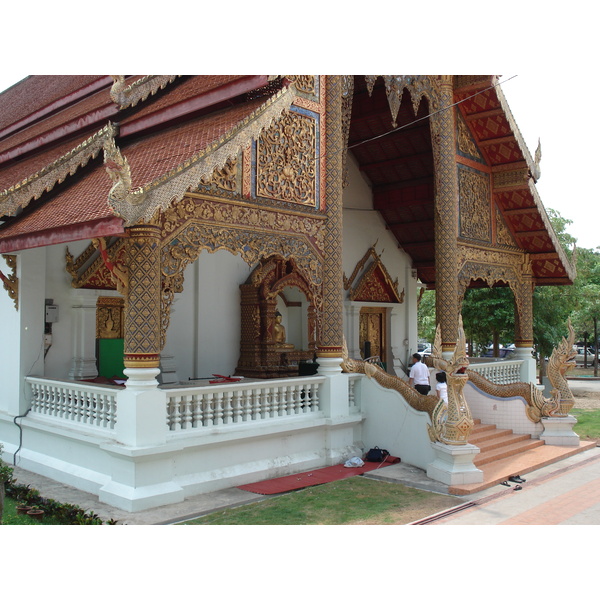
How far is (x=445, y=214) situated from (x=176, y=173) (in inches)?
243

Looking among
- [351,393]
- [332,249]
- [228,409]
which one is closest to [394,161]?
[332,249]

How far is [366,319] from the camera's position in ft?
46.2

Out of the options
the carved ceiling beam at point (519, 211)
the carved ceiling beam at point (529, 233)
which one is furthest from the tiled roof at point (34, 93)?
the carved ceiling beam at point (529, 233)

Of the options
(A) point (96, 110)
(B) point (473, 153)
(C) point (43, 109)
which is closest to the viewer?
(A) point (96, 110)

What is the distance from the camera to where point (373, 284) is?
45.8ft

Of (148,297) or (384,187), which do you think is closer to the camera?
(148,297)

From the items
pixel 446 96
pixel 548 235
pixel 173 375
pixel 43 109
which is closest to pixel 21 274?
pixel 173 375

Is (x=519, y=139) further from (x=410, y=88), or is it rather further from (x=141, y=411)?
(x=141, y=411)

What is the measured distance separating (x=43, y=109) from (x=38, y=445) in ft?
26.3

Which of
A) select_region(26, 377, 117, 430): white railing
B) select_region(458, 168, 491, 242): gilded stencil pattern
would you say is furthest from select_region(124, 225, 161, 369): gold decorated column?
select_region(458, 168, 491, 242): gilded stencil pattern

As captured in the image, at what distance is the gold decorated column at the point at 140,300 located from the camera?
21.6ft

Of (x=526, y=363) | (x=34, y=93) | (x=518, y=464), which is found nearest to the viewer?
(x=518, y=464)

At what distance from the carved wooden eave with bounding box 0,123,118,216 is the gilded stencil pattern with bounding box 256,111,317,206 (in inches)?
81.7

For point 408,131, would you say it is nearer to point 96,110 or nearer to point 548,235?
point 548,235
